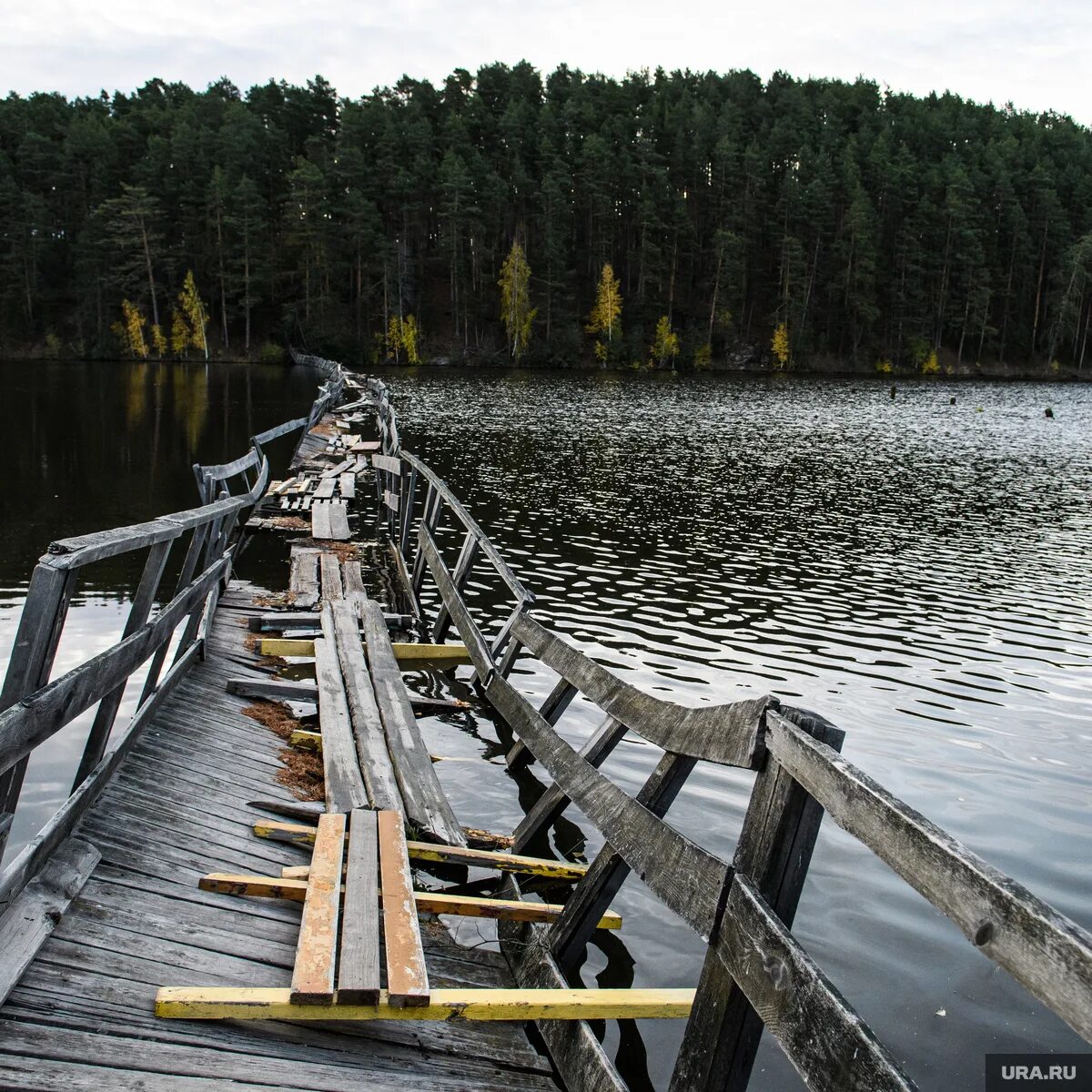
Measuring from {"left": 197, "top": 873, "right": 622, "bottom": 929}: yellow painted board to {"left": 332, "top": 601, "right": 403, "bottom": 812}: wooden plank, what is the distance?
3.38 feet

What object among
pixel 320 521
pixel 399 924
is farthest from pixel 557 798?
pixel 320 521

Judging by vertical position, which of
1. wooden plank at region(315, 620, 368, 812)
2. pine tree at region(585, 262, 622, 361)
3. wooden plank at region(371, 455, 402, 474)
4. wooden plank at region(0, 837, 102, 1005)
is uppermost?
pine tree at region(585, 262, 622, 361)

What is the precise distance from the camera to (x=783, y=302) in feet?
341

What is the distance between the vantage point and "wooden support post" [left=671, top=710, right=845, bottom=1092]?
9.92 ft

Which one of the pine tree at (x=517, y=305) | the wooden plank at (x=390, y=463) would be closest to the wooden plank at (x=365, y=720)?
the wooden plank at (x=390, y=463)

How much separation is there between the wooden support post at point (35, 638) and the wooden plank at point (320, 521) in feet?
43.7

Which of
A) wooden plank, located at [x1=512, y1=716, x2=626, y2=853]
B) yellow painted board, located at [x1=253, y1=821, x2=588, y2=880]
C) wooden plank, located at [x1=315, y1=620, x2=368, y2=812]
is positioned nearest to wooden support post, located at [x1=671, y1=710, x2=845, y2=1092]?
wooden plank, located at [x1=512, y1=716, x2=626, y2=853]

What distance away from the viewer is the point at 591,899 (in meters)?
4.45

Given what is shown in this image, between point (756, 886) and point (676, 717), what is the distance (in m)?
1.19

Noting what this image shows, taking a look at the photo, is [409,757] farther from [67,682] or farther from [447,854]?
[67,682]

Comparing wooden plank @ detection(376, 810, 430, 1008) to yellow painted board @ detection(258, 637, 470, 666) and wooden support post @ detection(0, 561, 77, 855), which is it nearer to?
wooden support post @ detection(0, 561, 77, 855)

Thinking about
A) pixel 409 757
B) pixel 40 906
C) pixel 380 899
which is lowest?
pixel 409 757

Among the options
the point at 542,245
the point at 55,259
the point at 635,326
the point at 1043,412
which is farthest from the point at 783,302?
the point at 55,259

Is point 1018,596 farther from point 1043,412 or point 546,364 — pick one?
point 546,364
